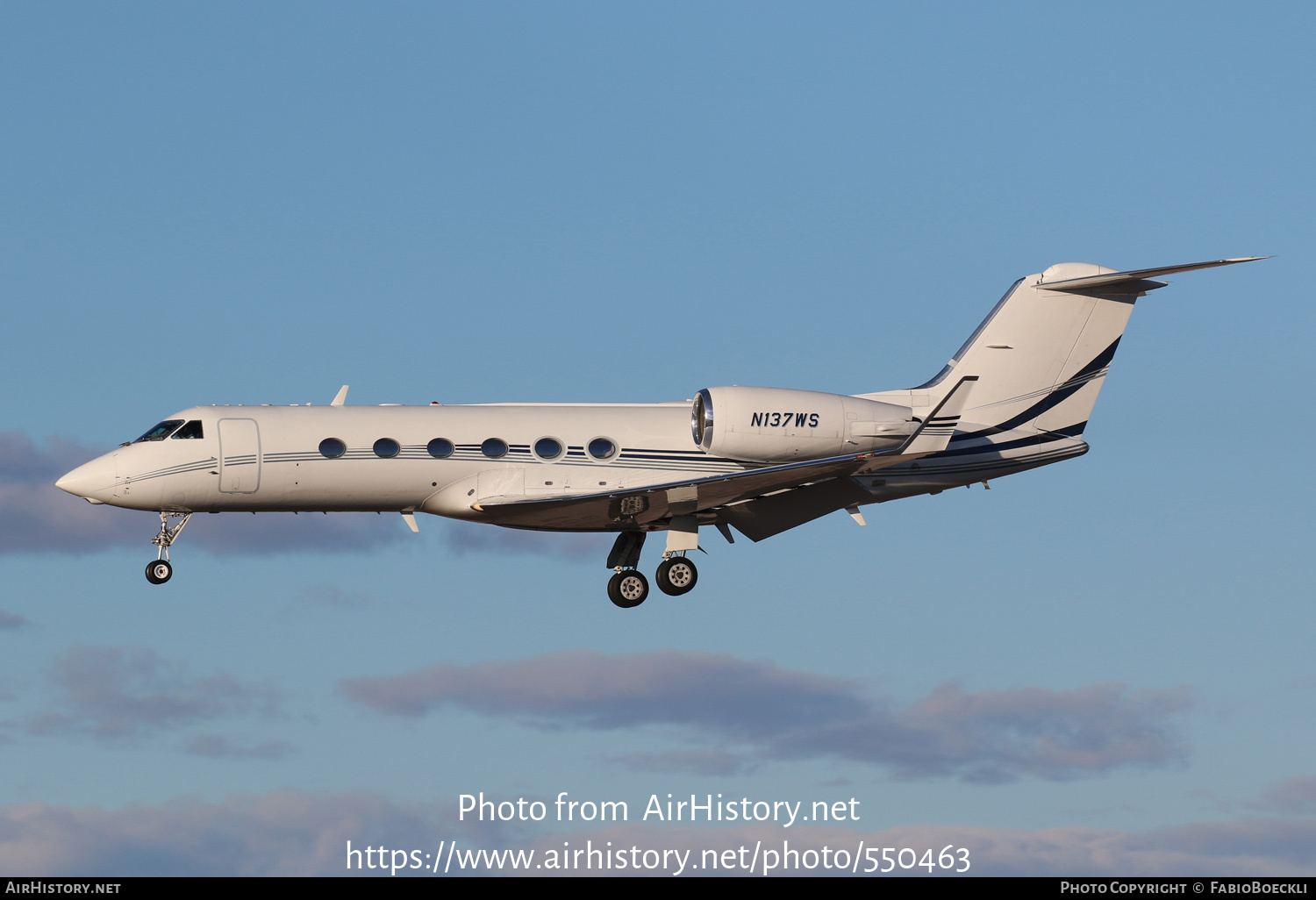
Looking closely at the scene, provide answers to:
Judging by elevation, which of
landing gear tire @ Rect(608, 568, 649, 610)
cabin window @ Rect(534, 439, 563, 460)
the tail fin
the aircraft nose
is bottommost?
landing gear tire @ Rect(608, 568, 649, 610)

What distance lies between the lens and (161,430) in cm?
2880

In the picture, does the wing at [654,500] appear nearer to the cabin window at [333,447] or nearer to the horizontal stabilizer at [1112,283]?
the cabin window at [333,447]

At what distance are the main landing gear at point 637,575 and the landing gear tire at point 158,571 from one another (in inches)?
316

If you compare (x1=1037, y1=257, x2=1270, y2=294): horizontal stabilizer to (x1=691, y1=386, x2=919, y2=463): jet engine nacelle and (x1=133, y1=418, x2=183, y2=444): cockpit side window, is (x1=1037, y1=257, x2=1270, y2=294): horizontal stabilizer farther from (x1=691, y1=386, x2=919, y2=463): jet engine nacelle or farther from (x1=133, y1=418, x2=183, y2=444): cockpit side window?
(x1=133, y1=418, x2=183, y2=444): cockpit side window

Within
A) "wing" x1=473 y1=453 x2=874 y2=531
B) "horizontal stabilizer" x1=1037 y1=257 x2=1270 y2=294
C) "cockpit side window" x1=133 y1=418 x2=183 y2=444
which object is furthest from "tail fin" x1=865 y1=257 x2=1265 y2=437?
"cockpit side window" x1=133 y1=418 x2=183 y2=444

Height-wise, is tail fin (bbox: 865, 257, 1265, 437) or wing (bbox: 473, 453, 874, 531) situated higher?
tail fin (bbox: 865, 257, 1265, 437)

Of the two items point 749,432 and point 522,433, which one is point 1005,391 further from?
point 522,433

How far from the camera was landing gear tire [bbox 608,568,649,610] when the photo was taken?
3034 cm

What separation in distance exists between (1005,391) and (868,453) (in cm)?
501

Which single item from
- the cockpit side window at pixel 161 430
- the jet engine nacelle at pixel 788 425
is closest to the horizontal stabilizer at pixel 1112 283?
the jet engine nacelle at pixel 788 425

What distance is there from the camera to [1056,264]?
1270 inches

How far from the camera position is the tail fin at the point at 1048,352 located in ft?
104

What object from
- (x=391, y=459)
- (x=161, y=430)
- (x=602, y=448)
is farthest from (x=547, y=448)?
(x=161, y=430)

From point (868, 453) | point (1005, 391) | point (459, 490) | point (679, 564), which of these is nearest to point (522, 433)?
point (459, 490)
